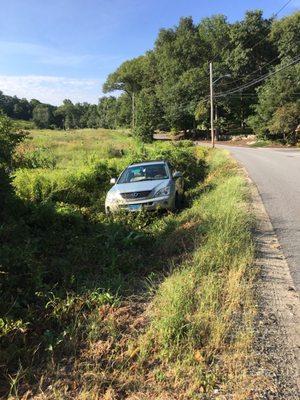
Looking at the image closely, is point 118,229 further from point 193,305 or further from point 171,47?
point 171,47

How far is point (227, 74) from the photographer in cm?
5844

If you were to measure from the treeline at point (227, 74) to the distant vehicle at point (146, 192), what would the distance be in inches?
1403

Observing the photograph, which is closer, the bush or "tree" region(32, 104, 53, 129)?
the bush

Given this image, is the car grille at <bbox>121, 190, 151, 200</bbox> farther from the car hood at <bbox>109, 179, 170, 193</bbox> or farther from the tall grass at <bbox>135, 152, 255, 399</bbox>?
the tall grass at <bbox>135, 152, 255, 399</bbox>

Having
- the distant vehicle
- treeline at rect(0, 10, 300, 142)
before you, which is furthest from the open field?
treeline at rect(0, 10, 300, 142)

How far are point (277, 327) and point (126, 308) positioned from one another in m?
1.69

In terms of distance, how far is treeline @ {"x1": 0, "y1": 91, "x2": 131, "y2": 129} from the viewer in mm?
107000

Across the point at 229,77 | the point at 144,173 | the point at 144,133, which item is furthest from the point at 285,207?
the point at 229,77

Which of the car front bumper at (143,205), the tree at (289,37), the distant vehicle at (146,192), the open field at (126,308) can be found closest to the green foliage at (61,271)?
the open field at (126,308)

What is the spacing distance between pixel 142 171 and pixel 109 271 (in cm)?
632

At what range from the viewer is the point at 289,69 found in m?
49.5

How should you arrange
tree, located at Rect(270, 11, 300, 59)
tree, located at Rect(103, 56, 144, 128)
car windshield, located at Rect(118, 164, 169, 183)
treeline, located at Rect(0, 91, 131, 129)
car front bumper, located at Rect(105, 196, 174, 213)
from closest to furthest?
car front bumper, located at Rect(105, 196, 174, 213)
car windshield, located at Rect(118, 164, 169, 183)
tree, located at Rect(270, 11, 300, 59)
tree, located at Rect(103, 56, 144, 128)
treeline, located at Rect(0, 91, 131, 129)

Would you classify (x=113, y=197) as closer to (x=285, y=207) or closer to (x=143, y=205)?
(x=143, y=205)

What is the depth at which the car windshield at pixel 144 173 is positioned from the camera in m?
11.5
